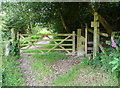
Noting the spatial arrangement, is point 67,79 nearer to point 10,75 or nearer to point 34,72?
point 34,72

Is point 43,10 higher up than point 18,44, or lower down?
higher up

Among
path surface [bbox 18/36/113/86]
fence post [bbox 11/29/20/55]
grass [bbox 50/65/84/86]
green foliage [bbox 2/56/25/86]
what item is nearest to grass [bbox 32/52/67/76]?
path surface [bbox 18/36/113/86]

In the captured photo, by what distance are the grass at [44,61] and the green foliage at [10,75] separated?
0.69 m

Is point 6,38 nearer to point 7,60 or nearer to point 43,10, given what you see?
point 7,60

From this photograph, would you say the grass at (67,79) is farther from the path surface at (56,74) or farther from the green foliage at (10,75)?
the green foliage at (10,75)

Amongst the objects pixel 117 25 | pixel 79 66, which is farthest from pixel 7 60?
pixel 117 25

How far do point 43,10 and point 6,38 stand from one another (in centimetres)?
276

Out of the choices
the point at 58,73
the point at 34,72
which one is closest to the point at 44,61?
the point at 34,72

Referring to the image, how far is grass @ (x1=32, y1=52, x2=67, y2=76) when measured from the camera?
407cm

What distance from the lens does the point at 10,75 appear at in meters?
3.62

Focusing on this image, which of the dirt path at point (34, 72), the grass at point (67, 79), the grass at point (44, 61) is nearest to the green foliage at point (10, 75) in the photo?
the dirt path at point (34, 72)

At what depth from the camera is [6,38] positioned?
17.3 ft

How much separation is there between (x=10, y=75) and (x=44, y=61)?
1470 millimetres

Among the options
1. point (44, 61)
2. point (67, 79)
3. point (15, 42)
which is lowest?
point (67, 79)
